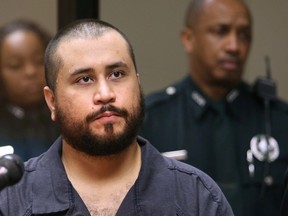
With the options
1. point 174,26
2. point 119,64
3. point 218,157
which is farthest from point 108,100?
point 174,26

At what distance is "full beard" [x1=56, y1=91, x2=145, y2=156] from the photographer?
255cm

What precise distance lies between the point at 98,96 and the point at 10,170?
0.56 m

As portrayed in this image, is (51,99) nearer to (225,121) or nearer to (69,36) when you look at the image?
(69,36)

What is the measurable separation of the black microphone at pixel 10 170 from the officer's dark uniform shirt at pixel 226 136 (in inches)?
60.6

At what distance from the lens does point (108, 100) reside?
2.52 meters

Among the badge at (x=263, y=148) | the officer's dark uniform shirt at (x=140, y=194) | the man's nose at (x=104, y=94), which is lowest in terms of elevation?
the badge at (x=263, y=148)

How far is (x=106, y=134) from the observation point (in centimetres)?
255

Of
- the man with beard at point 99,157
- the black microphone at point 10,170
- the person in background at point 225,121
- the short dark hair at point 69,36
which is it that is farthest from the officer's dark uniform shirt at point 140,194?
the person in background at point 225,121

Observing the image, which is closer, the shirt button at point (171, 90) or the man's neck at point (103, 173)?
the man's neck at point (103, 173)

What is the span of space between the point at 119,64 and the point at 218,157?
118 centimetres

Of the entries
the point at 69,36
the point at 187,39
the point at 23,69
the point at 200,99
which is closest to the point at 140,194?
the point at 69,36

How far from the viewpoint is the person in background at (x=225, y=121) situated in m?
3.63

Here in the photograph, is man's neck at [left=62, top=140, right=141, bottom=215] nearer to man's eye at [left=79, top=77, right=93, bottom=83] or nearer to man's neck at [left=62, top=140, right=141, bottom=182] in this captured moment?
man's neck at [left=62, top=140, right=141, bottom=182]

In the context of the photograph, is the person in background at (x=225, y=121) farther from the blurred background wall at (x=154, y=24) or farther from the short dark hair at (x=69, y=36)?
the short dark hair at (x=69, y=36)
